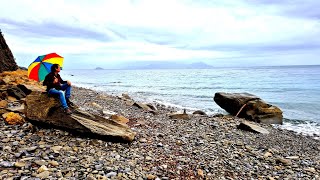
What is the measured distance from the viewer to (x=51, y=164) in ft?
25.5

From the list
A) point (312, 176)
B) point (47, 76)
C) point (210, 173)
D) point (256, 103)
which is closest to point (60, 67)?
point (47, 76)

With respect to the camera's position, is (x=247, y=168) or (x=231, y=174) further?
(x=247, y=168)

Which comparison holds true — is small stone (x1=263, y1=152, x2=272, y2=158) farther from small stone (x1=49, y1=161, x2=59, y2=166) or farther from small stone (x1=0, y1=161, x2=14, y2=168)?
small stone (x1=0, y1=161, x2=14, y2=168)

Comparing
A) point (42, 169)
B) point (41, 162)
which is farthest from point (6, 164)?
point (42, 169)

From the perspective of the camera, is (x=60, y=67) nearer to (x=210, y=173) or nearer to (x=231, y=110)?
(x=210, y=173)

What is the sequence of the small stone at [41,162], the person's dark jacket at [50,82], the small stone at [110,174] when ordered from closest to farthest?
the small stone at [110,174] < the small stone at [41,162] < the person's dark jacket at [50,82]

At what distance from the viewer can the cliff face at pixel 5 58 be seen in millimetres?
20953

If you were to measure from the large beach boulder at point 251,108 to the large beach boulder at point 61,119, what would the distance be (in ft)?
52.3

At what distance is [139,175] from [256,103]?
60.4ft

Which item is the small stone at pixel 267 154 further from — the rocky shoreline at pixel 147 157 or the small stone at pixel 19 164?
the small stone at pixel 19 164

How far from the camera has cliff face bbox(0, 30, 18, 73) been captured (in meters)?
21.0

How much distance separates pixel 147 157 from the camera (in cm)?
934

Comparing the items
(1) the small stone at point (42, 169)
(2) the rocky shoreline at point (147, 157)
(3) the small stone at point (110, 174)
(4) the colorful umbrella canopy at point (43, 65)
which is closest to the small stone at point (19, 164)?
(2) the rocky shoreline at point (147, 157)

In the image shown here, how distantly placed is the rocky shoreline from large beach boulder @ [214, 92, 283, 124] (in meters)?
9.26
